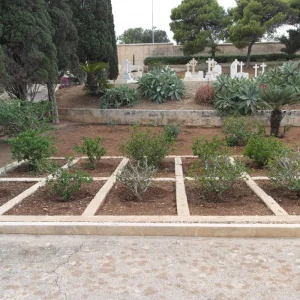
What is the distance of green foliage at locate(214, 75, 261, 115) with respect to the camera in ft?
42.5

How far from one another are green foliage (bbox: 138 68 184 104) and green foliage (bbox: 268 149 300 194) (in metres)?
9.77

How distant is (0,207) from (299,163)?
13.3ft

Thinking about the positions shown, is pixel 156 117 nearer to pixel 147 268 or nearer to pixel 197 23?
pixel 147 268

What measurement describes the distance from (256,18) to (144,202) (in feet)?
84.7

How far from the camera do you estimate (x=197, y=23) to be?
30.7 meters

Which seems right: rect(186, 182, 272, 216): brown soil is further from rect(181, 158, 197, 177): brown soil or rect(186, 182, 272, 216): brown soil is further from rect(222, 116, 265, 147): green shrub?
rect(222, 116, 265, 147): green shrub

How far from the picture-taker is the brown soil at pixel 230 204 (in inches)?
185

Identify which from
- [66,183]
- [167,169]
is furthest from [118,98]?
[66,183]

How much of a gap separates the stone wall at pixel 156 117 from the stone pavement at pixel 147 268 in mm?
9629

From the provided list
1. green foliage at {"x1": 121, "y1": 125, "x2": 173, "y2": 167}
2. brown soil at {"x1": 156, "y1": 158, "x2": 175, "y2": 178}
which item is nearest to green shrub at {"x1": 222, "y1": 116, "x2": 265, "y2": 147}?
brown soil at {"x1": 156, "y1": 158, "x2": 175, "y2": 178}

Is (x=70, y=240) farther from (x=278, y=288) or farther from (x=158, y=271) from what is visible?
(x=278, y=288)

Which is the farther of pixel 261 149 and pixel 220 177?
pixel 261 149

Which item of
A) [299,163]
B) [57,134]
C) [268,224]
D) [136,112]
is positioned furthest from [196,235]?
[136,112]

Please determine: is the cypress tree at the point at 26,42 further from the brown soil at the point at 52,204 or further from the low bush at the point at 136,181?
the low bush at the point at 136,181
